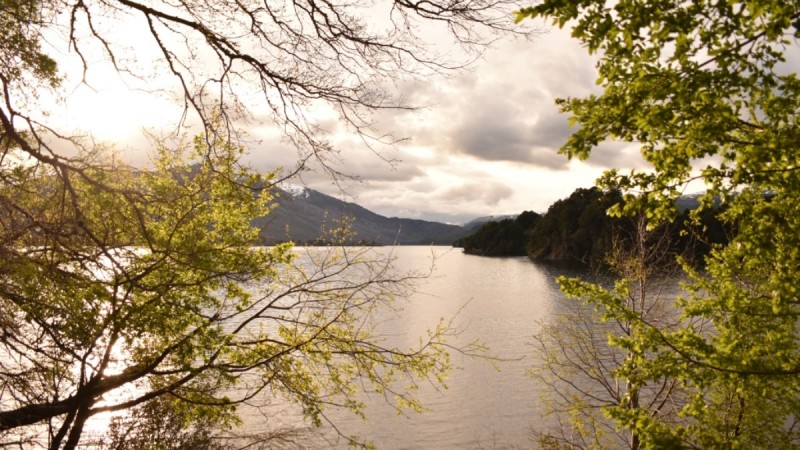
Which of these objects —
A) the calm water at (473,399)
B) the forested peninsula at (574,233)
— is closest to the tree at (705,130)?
the calm water at (473,399)

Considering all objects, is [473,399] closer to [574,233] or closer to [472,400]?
[472,400]

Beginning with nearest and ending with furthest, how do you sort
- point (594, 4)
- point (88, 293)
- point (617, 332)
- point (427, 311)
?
point (594, 4), point (88, 293), point (617, 332), point (427, 311)

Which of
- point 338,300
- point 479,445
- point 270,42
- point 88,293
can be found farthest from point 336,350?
point 479,445

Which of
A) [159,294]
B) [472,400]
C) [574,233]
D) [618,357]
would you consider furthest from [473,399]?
[574,233]

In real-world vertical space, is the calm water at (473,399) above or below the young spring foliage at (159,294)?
below

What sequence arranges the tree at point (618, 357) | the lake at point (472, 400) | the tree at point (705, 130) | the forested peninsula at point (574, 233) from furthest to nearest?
1. the forested peninsula at point (574, 233)
2. the lake at point (472, 400)
3. the tree at point (618, 357)
4. the tree at point (705, 130)

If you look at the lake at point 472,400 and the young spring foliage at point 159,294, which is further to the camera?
the lake at point 472,400

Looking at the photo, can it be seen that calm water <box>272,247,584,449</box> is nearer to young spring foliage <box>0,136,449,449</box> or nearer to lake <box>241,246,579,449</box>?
lake <box>241,246,579,449</box>

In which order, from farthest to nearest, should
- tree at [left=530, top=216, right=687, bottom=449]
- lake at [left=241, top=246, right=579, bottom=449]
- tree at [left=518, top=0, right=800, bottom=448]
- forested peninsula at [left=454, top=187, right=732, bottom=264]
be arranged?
1. forested peninsula at [left=454, top=187, right=732, bottom=264]
2. lake at [left=241, top=246, right=579, bottom=449]
3. tree at [left=530, top=216, right=687, bottom=449]
4. tree at [left=518, top=0, right=800, bottom=448]

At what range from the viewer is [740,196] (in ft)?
27.5

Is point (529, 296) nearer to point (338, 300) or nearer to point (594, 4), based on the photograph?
point (338, 300)

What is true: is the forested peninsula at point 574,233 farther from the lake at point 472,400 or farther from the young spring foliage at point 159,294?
the young spring foliage at point 159,294

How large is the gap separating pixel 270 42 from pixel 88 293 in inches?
178

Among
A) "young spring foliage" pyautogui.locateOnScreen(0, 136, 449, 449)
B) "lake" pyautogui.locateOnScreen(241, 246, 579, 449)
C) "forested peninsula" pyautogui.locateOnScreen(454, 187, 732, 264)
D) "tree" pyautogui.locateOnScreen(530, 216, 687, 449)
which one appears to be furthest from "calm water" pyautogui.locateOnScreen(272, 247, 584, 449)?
"forested peninsula" pyautogui.locateOnScreen(454, 187, 732, 264)
